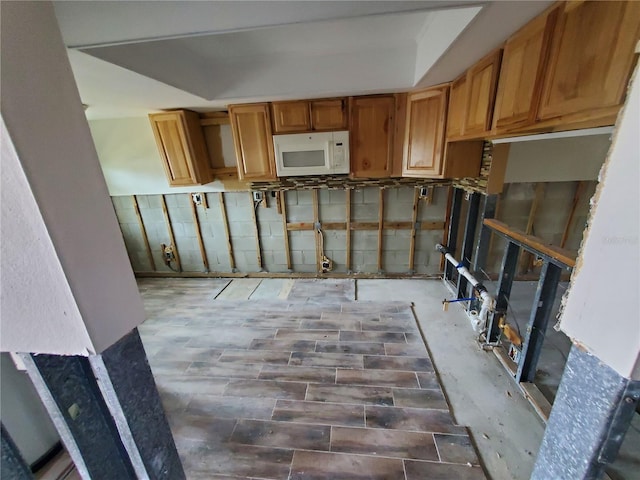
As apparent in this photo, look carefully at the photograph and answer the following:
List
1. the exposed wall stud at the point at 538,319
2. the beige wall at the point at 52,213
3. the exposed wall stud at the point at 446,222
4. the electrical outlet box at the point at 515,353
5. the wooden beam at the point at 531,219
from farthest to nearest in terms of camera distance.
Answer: the exposed wall stud at the point at 446,222
the wooden beam at the point at 531,219
the electrical outlet box at the point at 515,353
the exposed wall stud at the point at 538,319
the beige wall at the point at 52,213

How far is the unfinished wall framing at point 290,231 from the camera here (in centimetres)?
378

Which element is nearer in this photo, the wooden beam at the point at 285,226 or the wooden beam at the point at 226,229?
the wooden beam at the point at 285,226

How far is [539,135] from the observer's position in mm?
1641

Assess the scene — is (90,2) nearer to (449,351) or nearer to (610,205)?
(610,205)

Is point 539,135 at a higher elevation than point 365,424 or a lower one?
higher

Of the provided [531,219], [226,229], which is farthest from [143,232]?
[531,219]

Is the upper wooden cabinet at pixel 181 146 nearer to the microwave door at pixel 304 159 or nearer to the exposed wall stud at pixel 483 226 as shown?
the microwave door at pixel 304 159

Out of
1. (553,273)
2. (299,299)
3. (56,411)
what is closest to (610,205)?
(56,411)

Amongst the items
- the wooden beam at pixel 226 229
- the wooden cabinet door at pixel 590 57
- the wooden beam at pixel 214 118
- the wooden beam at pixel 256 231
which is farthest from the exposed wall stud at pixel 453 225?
the wooden beam at pixel 226 229

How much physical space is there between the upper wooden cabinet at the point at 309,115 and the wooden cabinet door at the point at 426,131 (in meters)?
0.76

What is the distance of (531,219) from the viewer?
353 cm

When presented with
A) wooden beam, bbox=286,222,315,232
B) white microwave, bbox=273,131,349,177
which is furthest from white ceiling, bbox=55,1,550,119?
wooden beam, bbox=286,222,315,232

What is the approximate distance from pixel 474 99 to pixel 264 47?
6.13ft

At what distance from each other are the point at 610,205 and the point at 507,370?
2.57 meters
